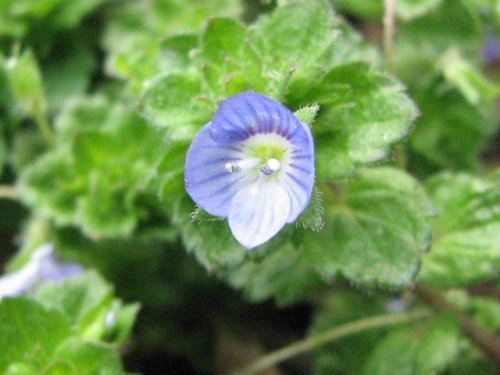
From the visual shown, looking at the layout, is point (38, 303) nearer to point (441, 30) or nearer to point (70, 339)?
point (70, 339)

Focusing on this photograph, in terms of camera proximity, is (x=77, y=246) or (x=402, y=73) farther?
(x=402, y=73)

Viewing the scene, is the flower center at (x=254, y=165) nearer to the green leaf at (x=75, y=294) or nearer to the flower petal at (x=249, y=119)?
the flower petal at (x=249, y=119)

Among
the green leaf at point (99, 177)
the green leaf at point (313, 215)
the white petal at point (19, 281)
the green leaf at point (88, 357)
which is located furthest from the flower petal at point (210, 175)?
the white petal at point (19, 281)

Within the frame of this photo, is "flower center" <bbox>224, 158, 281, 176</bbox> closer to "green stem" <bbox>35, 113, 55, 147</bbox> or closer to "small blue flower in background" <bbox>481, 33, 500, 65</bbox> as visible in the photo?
"green stem" <bbox>35, 113, 55, 147</bbox>

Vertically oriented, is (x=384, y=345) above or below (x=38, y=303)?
below

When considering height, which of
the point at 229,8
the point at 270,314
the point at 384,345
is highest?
the point at 229,8

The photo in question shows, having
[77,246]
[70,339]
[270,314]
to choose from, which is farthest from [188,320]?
[70,339]
